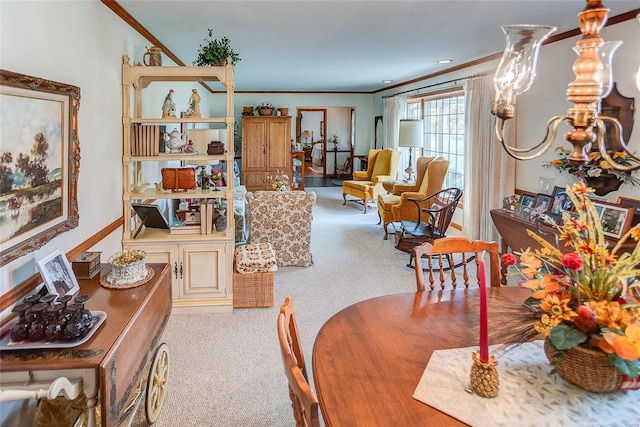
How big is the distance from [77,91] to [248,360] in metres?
1.81

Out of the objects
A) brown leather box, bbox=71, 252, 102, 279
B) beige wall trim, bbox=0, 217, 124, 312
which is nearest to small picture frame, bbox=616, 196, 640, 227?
brown leather box, bbox=71, 252, 102, 279

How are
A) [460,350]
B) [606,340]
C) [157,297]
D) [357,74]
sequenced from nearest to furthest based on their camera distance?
[606,340] < [460,350] < [157,297] < [357,74]

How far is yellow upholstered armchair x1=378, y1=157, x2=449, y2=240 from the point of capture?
19.2 ft

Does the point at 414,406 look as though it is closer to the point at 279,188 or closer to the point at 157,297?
the point at 157,297

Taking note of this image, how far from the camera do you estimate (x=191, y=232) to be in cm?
349

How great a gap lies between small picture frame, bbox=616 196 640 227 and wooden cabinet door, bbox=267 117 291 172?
271 inches

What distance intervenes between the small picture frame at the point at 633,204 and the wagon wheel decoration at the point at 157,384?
10.7 ft

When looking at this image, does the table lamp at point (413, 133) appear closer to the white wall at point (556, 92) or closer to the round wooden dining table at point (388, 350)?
the white wall at point (556, 92)

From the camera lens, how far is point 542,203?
4.07 metres

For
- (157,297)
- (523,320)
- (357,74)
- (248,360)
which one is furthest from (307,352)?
(357,74)

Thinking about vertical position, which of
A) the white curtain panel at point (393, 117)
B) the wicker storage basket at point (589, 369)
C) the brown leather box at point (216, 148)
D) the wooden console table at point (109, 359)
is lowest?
the wooden console table at point (109, 359)

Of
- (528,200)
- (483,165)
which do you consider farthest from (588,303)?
(483,165)

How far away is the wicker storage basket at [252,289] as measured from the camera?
3.54 meters

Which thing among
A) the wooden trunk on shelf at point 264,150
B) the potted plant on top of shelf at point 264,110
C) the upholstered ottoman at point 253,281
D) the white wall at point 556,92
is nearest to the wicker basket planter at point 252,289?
the upholstered ottoman at point 253,281
